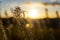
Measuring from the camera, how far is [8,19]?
363 centimetres

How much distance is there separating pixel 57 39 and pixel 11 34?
1.09 m

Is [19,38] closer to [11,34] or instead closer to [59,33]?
[11,34]

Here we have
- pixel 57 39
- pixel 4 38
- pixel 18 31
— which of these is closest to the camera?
pixel 4 38

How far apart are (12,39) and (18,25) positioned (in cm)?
40

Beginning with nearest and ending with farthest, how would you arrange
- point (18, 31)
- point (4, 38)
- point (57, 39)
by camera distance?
point (4, 38) → point (18, 31) → point (57, 39)

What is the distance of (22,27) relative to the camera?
3.34 metres

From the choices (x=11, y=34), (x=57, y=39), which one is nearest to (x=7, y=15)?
(x=11, y=34)

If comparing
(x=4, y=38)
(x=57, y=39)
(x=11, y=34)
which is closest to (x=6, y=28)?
(x=11, y=34)

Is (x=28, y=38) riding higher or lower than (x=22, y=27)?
lower

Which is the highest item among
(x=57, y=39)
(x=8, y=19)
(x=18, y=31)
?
(x=8, y=19)

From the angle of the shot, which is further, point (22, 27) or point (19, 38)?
point (19, 38)

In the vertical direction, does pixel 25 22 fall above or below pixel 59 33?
above

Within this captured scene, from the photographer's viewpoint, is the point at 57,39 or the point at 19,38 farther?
the point at 57,39

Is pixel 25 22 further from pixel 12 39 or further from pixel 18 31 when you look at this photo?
pixel 12 39
